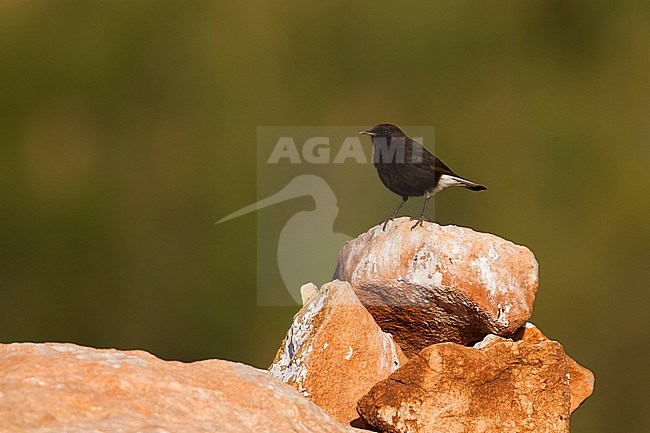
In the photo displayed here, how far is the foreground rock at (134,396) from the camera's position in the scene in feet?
11.7

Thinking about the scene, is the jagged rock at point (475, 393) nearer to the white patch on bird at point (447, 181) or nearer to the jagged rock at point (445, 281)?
the jagged rock at point (445, 281)

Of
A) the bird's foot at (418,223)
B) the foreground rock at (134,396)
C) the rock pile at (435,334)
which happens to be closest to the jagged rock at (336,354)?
the rock pile at (435,334)

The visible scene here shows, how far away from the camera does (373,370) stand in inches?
240

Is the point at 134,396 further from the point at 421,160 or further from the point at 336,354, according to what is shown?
the point at 421,160

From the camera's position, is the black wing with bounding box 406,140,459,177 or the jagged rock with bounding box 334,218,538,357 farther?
the black wing with bounding box 406,140,459,177

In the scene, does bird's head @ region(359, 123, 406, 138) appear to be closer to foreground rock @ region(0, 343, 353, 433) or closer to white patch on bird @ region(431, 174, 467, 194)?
white patch on bird @ region(431, 174, 467, 194)

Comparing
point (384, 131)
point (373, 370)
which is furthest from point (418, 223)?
point (384, 131)

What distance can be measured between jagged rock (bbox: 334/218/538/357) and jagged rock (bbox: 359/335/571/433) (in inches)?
25.5

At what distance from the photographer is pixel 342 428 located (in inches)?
172

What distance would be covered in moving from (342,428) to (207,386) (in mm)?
710

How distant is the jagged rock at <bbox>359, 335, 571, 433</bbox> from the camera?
511 cm

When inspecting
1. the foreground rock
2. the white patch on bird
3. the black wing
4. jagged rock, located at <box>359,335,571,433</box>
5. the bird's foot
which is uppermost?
the black wing

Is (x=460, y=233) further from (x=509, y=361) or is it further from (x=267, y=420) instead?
(x=267, y=420)

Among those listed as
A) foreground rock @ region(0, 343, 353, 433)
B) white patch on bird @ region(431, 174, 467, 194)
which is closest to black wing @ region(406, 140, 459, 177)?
white patch on bird @ region(431, 174, 467, 194)
